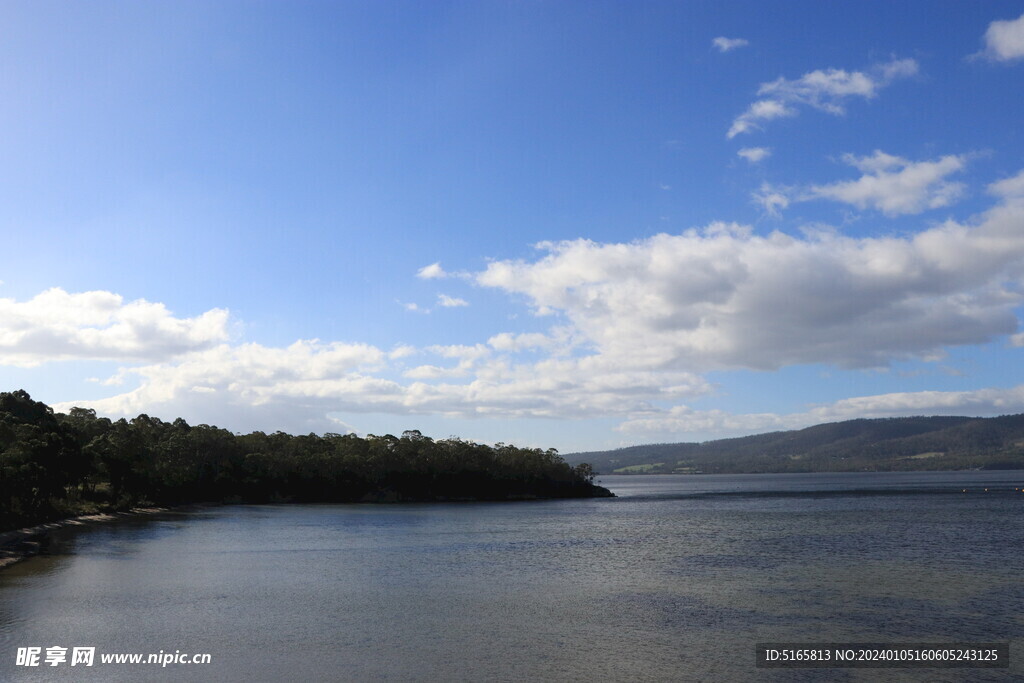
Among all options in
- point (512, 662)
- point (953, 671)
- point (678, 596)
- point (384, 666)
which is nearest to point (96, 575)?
point (384, 666)

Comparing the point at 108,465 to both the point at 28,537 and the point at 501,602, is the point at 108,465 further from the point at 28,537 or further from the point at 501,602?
the point at 501,602

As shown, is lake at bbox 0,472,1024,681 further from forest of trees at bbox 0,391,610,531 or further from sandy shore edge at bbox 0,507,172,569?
forest of trees at bbox 0,391,610,531

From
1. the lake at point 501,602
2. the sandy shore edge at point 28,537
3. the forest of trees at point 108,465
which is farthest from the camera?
the forest of trees at point 108,465

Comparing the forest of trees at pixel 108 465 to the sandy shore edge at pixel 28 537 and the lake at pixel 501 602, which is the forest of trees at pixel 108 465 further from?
the lake at pixel 501 602

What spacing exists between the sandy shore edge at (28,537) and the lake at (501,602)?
2021 millimetres

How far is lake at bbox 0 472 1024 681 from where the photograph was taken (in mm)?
31797

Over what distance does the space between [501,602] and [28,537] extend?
5898 centimetres

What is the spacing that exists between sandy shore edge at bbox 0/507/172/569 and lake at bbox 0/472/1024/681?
6.63ft

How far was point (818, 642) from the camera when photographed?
118 ft

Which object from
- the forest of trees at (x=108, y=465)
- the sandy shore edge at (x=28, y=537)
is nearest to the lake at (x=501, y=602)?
the sandy shore edge at (x=28, y=537)

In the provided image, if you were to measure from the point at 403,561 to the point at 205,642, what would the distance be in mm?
35119

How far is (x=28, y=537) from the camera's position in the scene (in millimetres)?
78188

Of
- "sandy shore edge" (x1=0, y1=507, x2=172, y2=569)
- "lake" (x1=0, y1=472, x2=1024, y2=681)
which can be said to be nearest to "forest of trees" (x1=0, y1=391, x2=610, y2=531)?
"sandy shore edge" (x1=0, y1=507, x2=172, y2=569)

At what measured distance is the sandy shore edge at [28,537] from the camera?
64.2m
